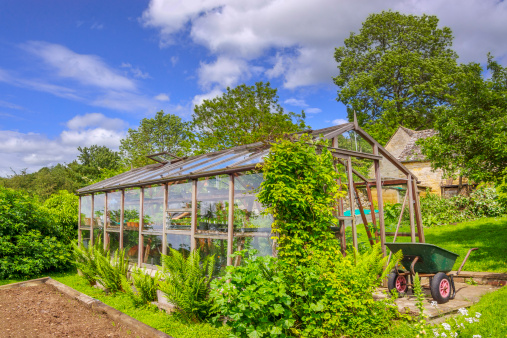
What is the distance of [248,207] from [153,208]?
349 centimetres

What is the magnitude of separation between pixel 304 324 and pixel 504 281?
509 cm

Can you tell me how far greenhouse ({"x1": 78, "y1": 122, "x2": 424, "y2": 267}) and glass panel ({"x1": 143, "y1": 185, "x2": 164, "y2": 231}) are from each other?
23 millimetres

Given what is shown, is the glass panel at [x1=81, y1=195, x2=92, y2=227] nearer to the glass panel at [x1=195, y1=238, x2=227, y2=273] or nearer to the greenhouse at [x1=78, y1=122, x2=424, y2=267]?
the greenhouse at [x1=78, y1=122, x2=424, y2=267]

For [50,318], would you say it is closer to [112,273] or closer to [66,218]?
[112,273]

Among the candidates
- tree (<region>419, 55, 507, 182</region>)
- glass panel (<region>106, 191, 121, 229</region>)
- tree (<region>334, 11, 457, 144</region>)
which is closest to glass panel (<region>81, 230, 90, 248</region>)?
glass panel (<region>106, 191, 121, 229</region>)

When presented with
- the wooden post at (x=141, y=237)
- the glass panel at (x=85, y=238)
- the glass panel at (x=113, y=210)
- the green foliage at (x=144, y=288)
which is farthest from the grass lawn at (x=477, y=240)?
the glass panel at (x=85, y=238)

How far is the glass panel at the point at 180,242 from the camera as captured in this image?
7715 mm

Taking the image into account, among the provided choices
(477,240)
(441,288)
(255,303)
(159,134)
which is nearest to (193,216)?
(255,303)

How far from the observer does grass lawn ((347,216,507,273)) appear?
9.27 meters

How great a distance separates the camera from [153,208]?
9.07 m

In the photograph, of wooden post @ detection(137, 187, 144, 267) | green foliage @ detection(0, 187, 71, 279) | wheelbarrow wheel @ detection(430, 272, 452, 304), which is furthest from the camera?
green foliage @ detection(0, 187, 71, 279)

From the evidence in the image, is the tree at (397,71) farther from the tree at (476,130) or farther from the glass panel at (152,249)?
the glass panel at (152,249)

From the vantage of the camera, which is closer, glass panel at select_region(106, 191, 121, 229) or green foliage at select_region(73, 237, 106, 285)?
green foliage at select_region(73, 237, 106, 285)

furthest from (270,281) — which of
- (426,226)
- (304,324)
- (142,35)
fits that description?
(426,226)
